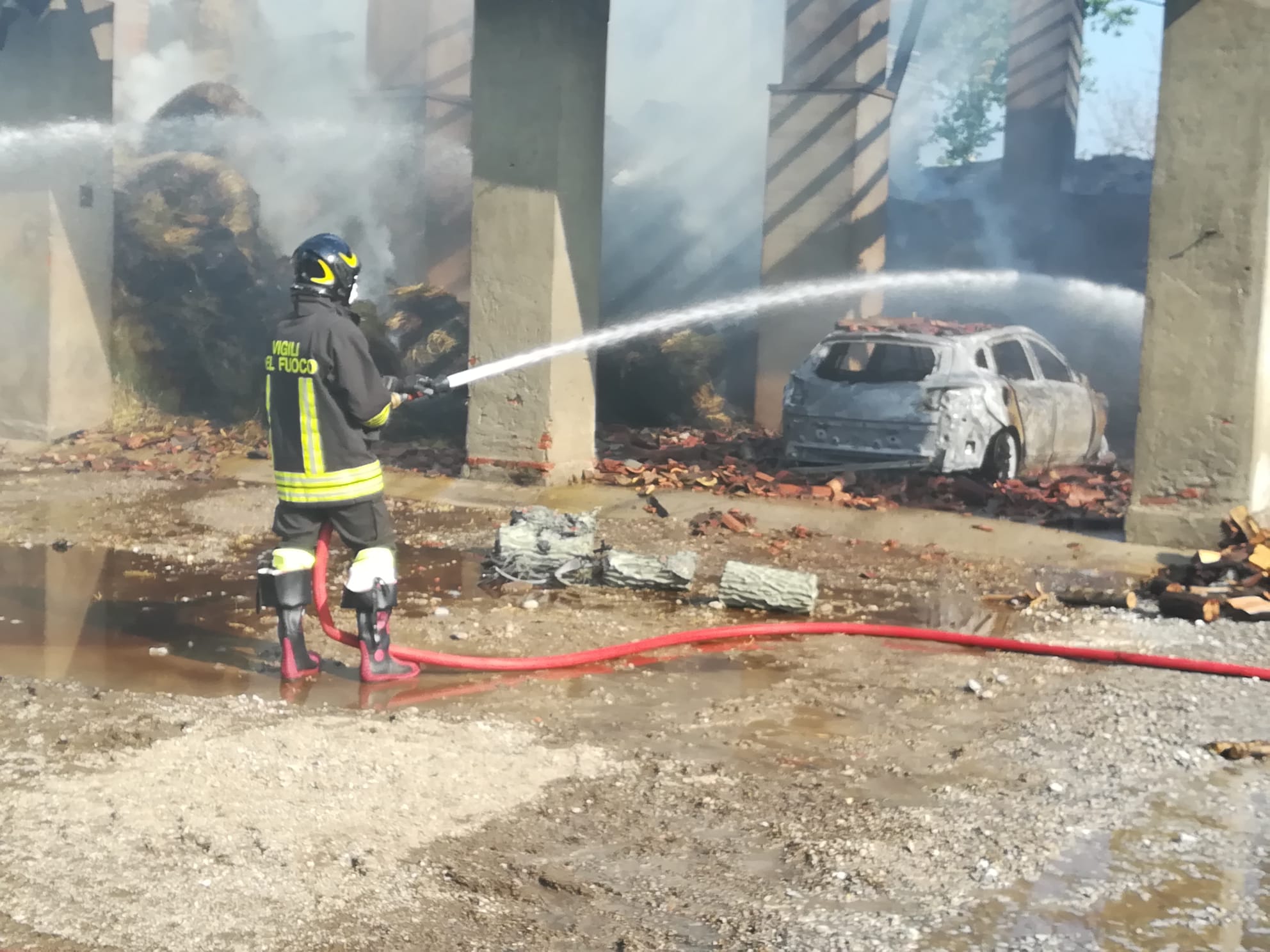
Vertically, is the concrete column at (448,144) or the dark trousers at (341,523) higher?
the concrete column at (448,144)

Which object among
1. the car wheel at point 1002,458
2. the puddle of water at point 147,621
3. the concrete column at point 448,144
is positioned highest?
the concrete column at point 448,144

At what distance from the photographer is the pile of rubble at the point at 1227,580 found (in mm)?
7344

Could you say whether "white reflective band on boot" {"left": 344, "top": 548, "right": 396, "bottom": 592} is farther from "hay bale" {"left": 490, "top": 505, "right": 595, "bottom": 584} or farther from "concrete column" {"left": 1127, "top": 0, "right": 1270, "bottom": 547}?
"concrete column" {"left": 1127, "top": 0, "right": 1270, "bottom": 547}

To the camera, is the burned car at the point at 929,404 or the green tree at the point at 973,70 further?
the green tree at the point at 973,70

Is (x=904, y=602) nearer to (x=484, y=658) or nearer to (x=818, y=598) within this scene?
(x=818, y=598)

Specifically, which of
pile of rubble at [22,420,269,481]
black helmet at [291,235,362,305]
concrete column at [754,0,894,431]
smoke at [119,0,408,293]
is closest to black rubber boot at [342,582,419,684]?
black helmet at [291,235,362,305]

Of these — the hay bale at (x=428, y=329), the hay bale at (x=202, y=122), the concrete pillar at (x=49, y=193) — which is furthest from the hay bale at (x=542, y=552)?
the hay bale at (x=202, y=122)

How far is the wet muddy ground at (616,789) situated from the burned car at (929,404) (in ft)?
12.7

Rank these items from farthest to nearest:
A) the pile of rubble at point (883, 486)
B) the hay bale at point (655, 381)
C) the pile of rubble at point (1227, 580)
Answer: the hay bale at point (655, 381), the pile of rubble at point (883, 486), the pile of rubble at point (1227, 580)

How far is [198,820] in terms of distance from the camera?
13.5 feet

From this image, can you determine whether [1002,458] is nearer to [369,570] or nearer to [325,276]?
[369,570]

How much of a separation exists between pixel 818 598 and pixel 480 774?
146 inches

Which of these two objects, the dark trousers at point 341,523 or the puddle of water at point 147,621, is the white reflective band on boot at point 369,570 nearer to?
the dark trousers at point 341,523

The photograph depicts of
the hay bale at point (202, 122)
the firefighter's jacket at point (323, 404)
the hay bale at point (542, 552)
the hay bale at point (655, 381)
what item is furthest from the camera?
the hay bale at point (202, 122)
